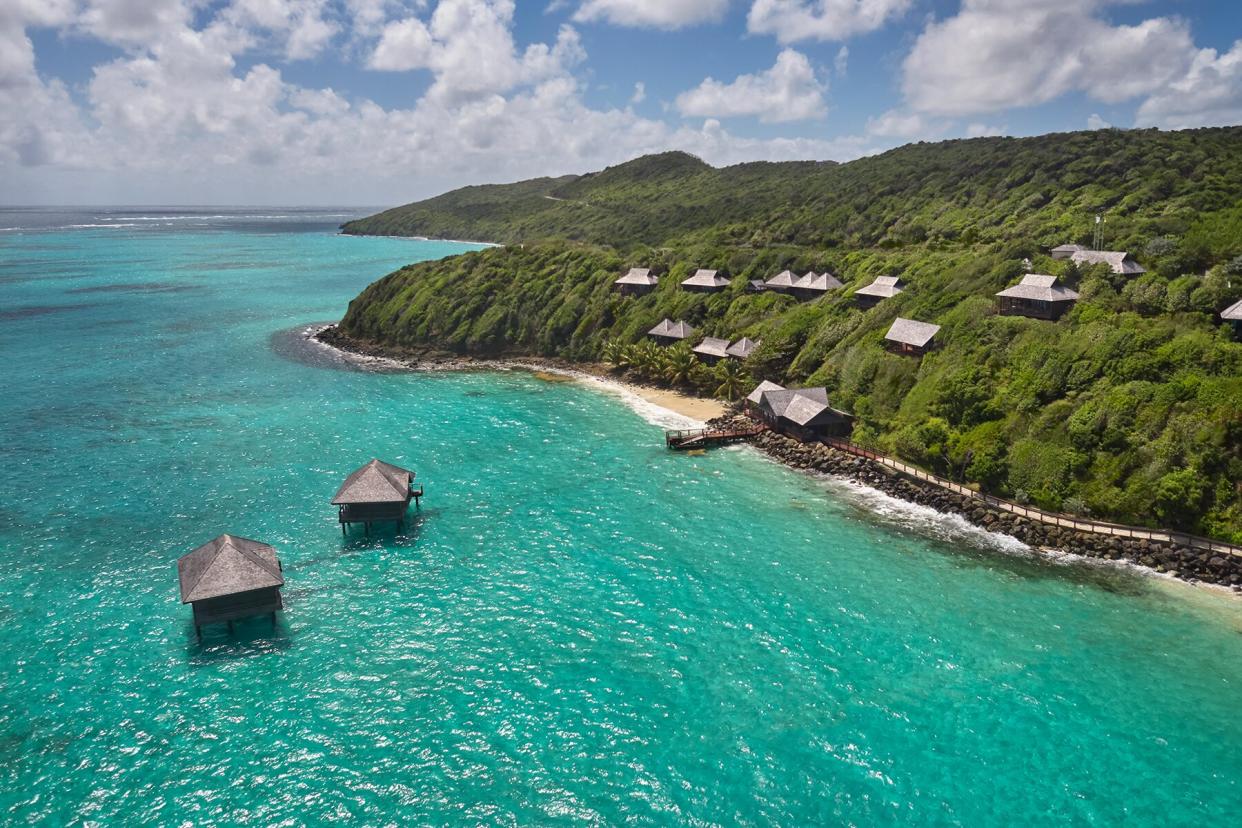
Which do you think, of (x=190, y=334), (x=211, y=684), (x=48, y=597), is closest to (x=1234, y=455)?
(x=211, y=684)

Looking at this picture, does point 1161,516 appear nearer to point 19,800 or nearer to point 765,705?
point 765,705

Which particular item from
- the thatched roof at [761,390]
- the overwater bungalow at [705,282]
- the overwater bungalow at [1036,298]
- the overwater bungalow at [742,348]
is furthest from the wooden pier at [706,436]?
the overwater bungalow at [705,282]

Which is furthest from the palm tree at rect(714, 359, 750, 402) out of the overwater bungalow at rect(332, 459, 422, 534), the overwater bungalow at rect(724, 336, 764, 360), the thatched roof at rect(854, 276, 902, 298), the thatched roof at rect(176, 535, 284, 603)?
the thatched roof at rect(176, 535, 284, 603)

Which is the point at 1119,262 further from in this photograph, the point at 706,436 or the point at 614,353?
the point at 614,353

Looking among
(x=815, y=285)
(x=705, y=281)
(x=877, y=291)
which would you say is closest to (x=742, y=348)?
(x=877, y=291)

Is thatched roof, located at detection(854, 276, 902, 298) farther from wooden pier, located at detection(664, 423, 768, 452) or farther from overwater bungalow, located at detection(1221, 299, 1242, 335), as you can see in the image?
overwater bungalow, located at detection(1221, 299, 1242, 335)

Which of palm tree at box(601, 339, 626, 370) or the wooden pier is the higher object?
palm tree at box(601, 339, 626, 370)
